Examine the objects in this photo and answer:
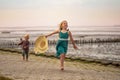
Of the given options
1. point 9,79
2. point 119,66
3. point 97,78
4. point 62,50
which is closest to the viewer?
point 9,79

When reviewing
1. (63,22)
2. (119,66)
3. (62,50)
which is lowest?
(119,66)

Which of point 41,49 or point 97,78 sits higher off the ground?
point 41,49

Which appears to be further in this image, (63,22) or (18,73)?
(63,22)

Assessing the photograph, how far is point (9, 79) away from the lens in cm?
1005

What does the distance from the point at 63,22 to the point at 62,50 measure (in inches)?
47.3

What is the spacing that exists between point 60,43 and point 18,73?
8.41ft

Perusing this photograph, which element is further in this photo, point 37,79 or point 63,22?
point 63,22

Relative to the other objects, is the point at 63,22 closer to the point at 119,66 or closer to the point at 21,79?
the point at 21,79

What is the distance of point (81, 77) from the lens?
11.3m

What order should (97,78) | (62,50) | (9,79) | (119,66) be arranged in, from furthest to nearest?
(119,66) → (62,50) → (97,78) → (9,79)

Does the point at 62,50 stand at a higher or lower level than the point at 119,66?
higher

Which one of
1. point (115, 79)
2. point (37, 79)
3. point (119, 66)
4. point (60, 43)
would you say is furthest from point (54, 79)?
point (119, 66)

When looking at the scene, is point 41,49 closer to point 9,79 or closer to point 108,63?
point 9,79

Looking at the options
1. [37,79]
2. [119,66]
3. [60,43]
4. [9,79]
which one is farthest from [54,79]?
[119,66]
